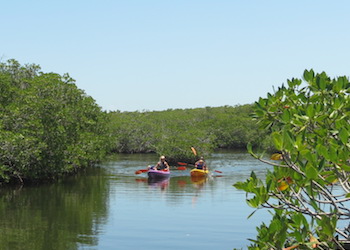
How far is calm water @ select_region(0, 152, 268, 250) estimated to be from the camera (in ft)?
42.5

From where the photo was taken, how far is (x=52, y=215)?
16703mm

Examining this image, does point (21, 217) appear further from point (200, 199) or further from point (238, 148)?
point (238, 148)

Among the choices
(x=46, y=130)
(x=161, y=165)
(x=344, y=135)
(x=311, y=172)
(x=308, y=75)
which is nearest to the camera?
(x=311, y=172)

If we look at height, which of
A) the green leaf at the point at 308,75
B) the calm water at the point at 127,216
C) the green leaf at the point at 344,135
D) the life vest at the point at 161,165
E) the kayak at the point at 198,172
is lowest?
the calm water at the point at 127,216

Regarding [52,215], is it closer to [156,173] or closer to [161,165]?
[156,173]

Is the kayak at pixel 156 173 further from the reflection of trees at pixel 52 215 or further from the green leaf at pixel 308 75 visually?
the green leaf at pixel 308 75

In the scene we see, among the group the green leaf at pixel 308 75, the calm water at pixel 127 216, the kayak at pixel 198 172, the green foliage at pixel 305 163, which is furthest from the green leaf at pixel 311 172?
the kayak at pixel 198 172

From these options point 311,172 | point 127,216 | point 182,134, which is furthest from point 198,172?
point 311,172

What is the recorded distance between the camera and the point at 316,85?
709 cm

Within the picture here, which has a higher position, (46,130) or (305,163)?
(46,130)

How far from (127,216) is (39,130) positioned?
7.19 metres

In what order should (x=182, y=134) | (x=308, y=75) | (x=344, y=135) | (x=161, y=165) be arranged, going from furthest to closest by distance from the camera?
(x=182, y=134)
(x=161, y=165)
(x=308, y=75)
(x=344, y=135)

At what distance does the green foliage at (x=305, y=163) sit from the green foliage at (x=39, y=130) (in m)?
14.7

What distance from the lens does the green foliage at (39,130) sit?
20.7 meters
